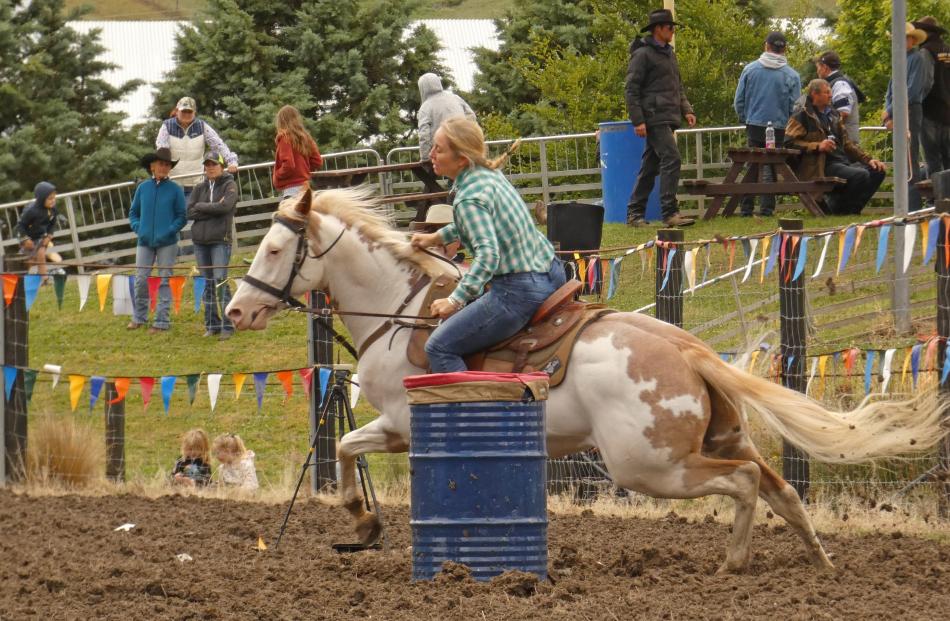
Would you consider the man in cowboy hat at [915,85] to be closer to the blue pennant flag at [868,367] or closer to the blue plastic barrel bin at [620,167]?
the blue plastic barrel bin at [620,167]

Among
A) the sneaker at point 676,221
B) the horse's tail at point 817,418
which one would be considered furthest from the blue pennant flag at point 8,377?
the sneaker at point 676,221

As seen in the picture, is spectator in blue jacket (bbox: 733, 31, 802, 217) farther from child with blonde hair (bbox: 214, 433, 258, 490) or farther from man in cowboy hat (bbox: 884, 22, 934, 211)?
child with blonde hair (bbox: 214, 433, 258, 490)

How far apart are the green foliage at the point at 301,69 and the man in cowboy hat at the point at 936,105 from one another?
14052mm

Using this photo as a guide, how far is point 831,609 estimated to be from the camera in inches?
256

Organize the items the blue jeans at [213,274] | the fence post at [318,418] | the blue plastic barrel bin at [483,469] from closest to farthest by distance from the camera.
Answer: the blue plastic barrel bin at [483,469]
the fence post at [318,418]
the blue jeans at [213,274]

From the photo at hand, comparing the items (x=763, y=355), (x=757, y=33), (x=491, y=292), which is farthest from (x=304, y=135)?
(x=757, y=33)

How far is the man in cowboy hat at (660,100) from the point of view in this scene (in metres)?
16.8

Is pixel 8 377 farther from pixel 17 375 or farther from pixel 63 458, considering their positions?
pixel 63 458

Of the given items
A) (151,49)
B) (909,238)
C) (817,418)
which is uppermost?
(151,49)

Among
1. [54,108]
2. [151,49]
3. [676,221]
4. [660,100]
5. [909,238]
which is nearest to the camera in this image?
[909,238]

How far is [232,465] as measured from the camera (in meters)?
12.1

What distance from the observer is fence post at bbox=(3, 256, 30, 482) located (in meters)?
12.5

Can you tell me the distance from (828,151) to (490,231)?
1082 cm

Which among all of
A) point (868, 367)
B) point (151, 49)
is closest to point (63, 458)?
point (868, 367)
